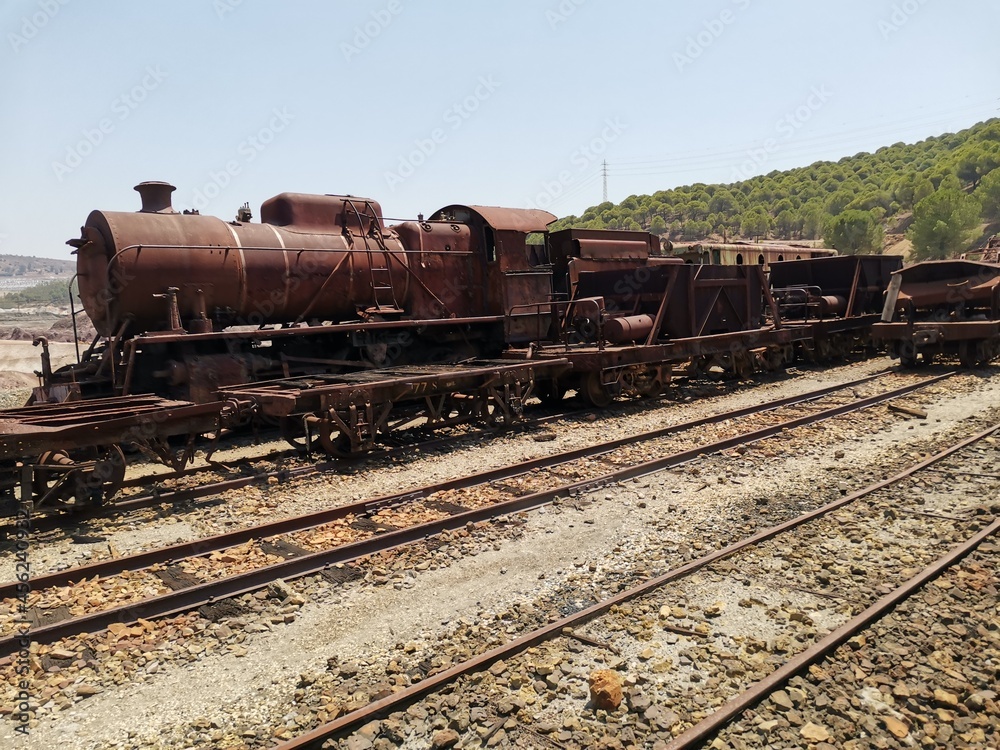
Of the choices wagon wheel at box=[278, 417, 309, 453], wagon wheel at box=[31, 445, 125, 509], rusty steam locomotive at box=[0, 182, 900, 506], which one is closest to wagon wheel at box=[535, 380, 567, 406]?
rusty steam locomotive at box=[0, 182, 900, 506]

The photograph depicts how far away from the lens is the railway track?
192 inches

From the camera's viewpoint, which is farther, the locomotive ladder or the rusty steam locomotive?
the locomotive ladder

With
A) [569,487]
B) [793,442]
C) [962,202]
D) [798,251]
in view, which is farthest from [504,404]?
[962,202]

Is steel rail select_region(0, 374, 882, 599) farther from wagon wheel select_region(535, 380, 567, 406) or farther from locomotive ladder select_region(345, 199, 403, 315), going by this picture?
locomotive ladder select_region(345, 199, 403, 315)

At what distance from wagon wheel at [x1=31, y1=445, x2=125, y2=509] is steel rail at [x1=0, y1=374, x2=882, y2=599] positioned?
1.15 m

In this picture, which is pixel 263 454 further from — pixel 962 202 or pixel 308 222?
pixel 962 202

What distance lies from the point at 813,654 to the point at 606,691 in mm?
1259

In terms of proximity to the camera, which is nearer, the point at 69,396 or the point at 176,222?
the point at 69,396

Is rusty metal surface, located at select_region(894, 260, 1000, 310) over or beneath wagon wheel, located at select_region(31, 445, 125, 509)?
over

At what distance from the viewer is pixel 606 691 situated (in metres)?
3.58

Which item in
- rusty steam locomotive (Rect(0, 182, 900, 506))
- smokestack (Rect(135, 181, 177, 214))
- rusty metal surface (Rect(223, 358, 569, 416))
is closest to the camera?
rusty steam locomotive (Rect(0, 182, 900, 506))

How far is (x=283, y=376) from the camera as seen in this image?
10586 mm

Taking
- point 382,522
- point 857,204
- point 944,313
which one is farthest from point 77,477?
point 857,204

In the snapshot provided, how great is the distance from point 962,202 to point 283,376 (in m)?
51.5
